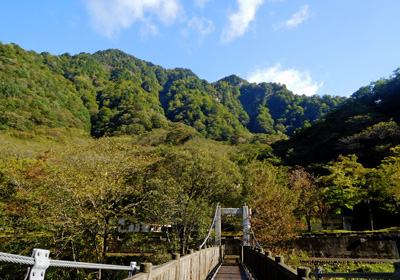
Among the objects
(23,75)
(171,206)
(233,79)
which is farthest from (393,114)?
(233,79)

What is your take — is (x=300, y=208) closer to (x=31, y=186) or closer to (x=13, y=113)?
(x=31, y=186)

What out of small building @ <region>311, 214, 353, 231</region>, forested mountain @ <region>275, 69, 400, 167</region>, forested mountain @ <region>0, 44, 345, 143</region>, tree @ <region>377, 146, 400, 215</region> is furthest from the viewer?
forested mountain @ <region>0, 44, 345, 143</region>

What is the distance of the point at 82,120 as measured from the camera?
68312mm

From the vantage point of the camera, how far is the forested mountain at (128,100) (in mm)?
57438

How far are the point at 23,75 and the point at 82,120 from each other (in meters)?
16.9

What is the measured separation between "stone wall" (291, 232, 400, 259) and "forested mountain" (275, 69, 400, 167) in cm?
1662

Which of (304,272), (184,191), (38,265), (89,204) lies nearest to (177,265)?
(304,272)

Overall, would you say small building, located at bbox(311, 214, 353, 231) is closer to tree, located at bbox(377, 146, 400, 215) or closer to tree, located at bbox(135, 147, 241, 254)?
tree, located at bbox(377, 146, 400, 215)

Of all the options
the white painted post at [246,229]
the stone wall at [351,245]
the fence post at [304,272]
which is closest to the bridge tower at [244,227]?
the white painted post at [246,229]

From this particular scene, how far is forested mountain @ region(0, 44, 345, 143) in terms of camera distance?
2261 inches

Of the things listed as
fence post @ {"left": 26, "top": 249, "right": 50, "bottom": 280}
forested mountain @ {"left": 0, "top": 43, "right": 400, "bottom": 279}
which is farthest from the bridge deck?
fence post @ {"left": 26, "top": 249, "right": 50, "bottom": 280}

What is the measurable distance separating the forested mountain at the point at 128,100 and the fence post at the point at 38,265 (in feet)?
180

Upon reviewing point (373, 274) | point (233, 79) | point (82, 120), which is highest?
point (233, 79)

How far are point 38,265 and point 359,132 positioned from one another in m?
45.1
